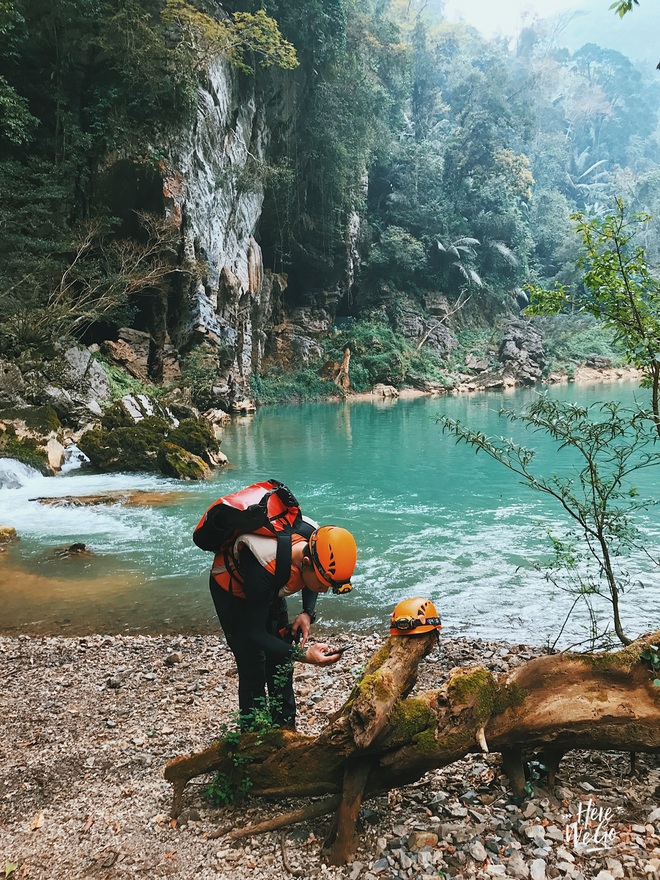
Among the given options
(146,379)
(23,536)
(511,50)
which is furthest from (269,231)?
(511,50)

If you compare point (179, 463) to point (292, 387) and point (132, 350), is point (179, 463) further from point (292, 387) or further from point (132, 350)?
point (292, 387)

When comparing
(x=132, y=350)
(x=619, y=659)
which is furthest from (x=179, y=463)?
(x=132, y=350)

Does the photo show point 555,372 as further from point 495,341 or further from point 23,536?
point 23,536

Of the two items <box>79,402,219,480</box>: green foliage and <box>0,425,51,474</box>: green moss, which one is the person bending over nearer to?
<box>79,402,219,480</box>: green foliage

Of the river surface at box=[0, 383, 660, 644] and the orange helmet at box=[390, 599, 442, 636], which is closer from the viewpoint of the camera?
the orange helmet at box=[390, 599, 442, 636]

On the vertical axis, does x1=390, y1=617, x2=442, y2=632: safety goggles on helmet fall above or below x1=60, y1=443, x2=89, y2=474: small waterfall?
above

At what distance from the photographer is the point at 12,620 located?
18.1ft

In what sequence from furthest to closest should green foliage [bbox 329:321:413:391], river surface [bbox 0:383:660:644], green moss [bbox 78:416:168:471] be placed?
green foliage [bbox 329:321:413:391] < green moss [bbox 78:416:168:471] < river surface [bbox 0:383:660:644]

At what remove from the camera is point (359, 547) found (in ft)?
25.5

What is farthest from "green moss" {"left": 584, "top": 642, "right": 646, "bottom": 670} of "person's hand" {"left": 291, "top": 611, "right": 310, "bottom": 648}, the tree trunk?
the tree trunk

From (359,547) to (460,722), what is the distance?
5679mm

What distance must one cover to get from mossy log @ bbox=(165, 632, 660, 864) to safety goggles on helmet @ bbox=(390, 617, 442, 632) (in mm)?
68

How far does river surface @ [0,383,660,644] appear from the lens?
5.49m

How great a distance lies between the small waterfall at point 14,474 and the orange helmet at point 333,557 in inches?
448
